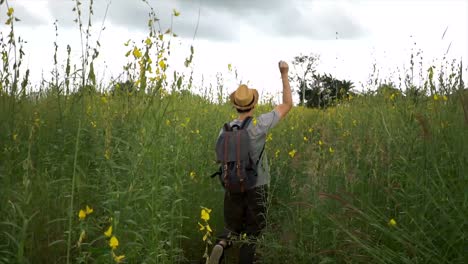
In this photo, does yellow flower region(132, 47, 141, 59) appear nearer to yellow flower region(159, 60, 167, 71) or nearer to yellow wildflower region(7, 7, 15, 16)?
yellow flower region(159, 60, 167, 71)

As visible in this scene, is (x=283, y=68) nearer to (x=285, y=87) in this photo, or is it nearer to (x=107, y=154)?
(x=285, y=87)

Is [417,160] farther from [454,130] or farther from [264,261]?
[264,261]

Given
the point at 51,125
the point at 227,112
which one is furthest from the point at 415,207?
the point at 227,112

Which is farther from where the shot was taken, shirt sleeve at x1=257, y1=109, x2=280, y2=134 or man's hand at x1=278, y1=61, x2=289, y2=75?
man's hand at x1=278, y1=61, x2=289, y2=75

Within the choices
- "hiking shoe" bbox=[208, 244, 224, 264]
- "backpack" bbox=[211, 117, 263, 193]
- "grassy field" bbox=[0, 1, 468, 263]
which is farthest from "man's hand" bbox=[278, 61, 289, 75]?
"hiking shoe" bbox=[208, 244, 224, 264]

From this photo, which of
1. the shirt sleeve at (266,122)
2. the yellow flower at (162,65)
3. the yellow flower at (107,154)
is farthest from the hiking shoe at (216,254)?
the yellow flower at (162,65)

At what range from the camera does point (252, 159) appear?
396 cm

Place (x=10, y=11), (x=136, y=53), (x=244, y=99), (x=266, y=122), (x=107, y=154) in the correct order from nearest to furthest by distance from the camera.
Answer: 1. (x=10, y=11)
2. (x=107, y=154)
3. (x=136, y=53)
4. (x=266, y=122)
5. (x=244, y=99)

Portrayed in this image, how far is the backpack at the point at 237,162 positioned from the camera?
3.90m

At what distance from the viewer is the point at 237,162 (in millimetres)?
3906

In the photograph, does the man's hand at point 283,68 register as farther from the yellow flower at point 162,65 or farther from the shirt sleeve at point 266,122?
the yellow flower at point 162,65

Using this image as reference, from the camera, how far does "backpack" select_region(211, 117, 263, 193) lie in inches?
153

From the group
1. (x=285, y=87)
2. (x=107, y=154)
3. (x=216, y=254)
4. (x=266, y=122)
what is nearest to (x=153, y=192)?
(x=107, y=154)

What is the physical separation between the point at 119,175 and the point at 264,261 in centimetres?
135
